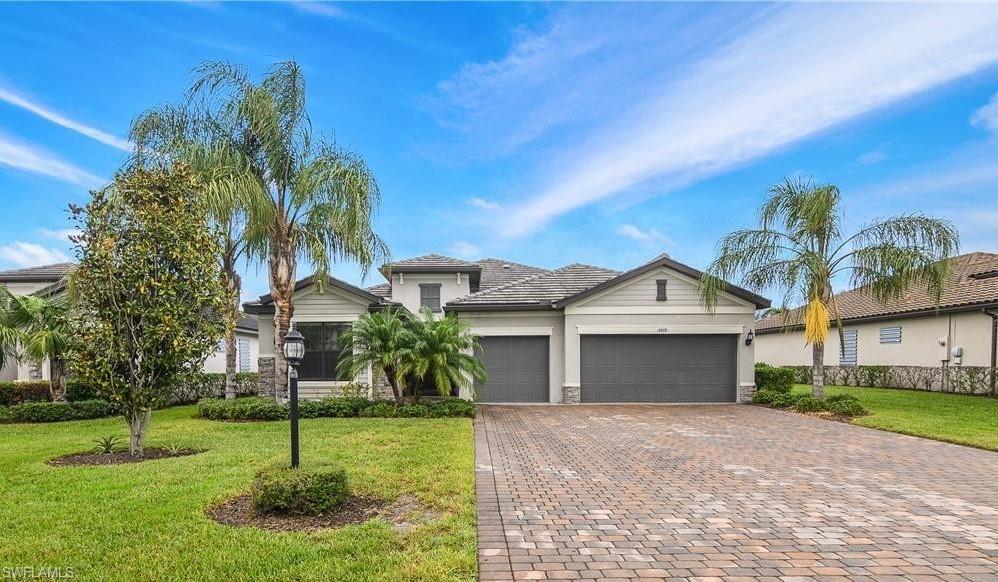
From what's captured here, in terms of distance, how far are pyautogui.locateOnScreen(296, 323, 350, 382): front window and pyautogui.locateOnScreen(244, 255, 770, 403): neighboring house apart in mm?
31

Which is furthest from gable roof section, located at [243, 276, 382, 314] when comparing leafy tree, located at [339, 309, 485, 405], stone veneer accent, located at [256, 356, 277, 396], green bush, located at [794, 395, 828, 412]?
green bush, located at [794, 395, 828, 412]

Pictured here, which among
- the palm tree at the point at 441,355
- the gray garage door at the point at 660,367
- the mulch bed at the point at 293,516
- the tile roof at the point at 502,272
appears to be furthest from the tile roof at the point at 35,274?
the gray garage door at the point at 660,367

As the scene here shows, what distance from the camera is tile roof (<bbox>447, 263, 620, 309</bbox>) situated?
1547 centimetres

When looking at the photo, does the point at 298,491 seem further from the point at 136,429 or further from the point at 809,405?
the point at 809,405

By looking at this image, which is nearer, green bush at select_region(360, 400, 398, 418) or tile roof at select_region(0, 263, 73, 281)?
green bush at select_region(360, 400, 398, 418)

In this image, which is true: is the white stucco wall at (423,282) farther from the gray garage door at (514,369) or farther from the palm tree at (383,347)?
the palm tree at (383,347)

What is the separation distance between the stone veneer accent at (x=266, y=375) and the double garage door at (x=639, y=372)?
624 cm

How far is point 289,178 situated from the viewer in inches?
512

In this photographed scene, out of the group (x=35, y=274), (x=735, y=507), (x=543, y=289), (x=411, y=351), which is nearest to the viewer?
(x=735, y=507)

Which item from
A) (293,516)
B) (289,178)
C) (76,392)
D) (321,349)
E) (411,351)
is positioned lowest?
(76,392)

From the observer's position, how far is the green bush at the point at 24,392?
13.7 metres

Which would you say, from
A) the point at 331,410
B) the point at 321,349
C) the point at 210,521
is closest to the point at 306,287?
the point at 321,349

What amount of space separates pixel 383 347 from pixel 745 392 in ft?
35.9

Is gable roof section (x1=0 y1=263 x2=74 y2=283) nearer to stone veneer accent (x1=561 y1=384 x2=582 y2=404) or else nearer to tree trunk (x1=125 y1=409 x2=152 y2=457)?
tree trunk (x1=125 y1=409 x2=152 y2=457)
